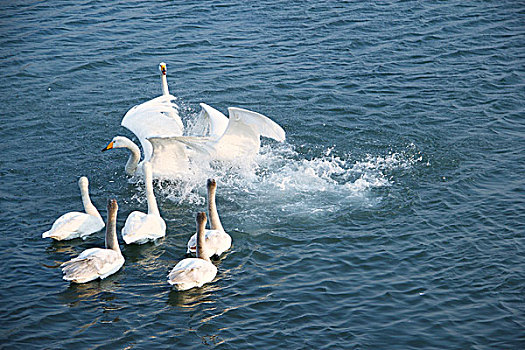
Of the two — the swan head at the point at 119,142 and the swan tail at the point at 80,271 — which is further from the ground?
the swan head at the point at 119,142

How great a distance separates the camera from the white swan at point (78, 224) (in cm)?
1038

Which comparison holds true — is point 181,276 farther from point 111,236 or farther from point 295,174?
point 295,174

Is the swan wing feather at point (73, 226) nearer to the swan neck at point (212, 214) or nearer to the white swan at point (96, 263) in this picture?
the white swan at point (96, 263)

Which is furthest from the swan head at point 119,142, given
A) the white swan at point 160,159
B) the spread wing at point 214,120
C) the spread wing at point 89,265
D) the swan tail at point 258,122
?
the spread wing at point 89,265

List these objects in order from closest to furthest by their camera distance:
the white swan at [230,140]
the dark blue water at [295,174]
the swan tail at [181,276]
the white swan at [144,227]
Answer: the dark blue water at [295,174] → the swan tail at [181,276] → the white swan at [144,227] → the white swan at [230,140]

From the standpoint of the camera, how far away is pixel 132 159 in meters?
12.7

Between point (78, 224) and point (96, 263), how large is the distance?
1.25 m

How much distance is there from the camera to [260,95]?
Answer: 15.6m

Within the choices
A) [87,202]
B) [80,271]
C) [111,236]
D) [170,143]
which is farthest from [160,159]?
[80,271]

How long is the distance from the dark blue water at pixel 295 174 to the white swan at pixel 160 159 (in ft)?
0.79

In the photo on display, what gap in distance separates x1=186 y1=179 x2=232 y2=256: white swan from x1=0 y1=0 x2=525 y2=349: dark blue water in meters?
0.20

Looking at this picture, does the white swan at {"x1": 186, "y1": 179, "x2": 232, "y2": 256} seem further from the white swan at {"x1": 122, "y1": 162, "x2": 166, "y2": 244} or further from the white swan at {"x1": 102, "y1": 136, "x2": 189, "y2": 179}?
the white swan at {"x1": 102, "y1": 136, "x2": 189, "y2": 179}

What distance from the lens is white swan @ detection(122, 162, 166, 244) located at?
33.8 feet

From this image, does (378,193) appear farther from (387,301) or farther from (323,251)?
(387,301)
